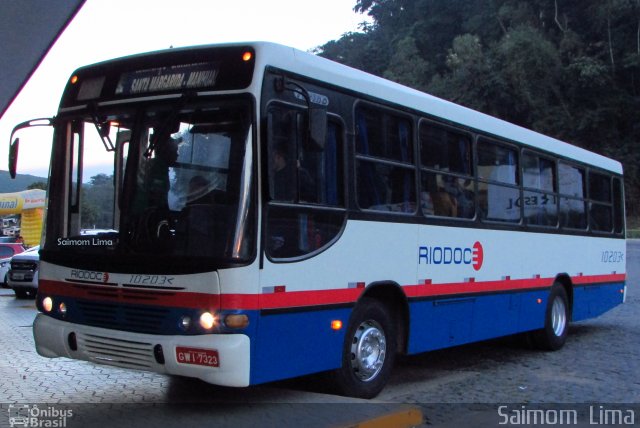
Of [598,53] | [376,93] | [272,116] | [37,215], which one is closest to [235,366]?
[272,116]

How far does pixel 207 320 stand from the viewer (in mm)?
5707

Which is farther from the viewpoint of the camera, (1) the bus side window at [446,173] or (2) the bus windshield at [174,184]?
(1) the bus side window at [446,173]

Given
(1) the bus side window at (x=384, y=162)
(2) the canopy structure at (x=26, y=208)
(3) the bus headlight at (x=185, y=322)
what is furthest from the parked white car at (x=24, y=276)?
(2) the canopy structure at (x=26, y=208)

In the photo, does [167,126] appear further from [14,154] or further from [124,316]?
[14,154]

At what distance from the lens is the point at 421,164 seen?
807 cm

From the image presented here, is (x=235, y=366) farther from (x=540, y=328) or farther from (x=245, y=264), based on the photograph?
(x=540, y=328)

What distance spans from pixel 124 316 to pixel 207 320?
0.86m

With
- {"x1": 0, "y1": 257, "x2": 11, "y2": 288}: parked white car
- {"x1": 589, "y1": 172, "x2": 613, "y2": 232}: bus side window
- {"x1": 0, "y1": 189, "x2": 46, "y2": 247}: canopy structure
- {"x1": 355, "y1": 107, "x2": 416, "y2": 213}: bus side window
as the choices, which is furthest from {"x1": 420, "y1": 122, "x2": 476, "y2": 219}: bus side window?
{"x1": 0, "y1": 189, "x2": 46, "y2": 247}: canopy structure

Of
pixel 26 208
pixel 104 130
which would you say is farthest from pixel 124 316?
pixel 26 208

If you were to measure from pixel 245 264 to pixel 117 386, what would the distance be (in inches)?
108

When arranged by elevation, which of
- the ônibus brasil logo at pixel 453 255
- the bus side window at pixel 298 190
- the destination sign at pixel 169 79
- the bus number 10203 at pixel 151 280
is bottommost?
the bus number 10203 at pixel 151 280

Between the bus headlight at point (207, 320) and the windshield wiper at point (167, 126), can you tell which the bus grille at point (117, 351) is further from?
the windshield wiper at point (167, 126)

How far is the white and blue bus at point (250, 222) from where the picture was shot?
19.0ft

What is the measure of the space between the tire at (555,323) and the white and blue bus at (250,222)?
110 inches
